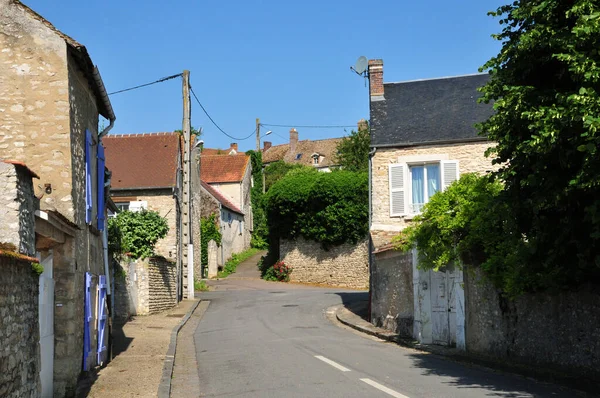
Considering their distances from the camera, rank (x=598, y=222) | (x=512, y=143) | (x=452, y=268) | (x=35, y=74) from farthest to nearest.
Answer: (x=452, y=268)
(x=35, y=74)
(x=512, y=143)
(x=598, y=222)

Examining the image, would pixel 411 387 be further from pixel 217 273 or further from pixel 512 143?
pixel 217 273

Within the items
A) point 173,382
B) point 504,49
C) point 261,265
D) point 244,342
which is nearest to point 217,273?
point 261,265

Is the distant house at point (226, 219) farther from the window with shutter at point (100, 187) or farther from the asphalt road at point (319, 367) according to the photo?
the window with shutter at point (100, 187)

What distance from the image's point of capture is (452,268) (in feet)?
51.1

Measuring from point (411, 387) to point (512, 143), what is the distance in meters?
3.72

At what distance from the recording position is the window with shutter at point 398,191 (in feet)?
74.0

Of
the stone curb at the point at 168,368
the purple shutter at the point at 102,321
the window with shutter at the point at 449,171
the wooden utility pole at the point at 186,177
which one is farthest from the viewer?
the wooden utility pole at the point at 186,177

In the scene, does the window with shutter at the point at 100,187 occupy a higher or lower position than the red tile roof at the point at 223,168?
lower

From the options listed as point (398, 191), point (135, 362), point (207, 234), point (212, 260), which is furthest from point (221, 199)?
point (135, 362)

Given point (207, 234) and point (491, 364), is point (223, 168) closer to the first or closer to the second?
point (207, 234)

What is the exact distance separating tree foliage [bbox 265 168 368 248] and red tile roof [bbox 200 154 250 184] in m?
15.5

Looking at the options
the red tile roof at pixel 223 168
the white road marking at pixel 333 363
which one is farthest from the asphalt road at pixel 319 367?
the red tile roof at pixel 223 168

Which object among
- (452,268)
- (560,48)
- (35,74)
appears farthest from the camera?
(452,268)

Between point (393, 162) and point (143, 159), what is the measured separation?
46.1 ft
